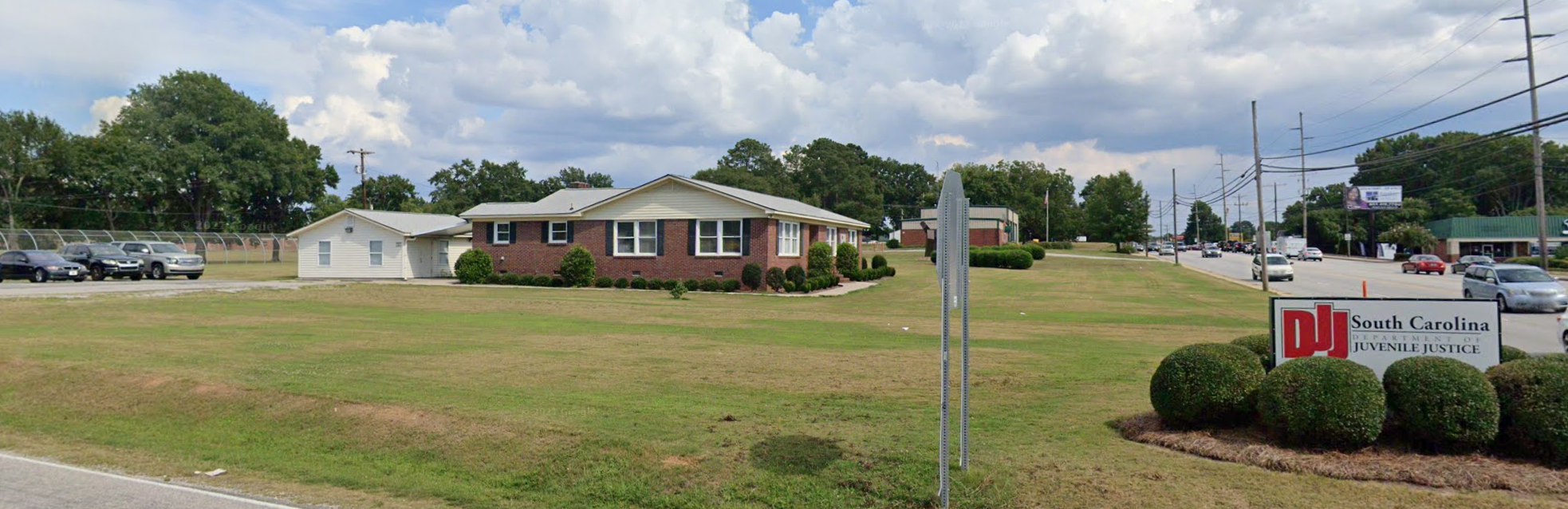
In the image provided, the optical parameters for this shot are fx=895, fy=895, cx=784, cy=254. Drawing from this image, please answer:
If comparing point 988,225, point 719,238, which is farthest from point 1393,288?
point 988,225

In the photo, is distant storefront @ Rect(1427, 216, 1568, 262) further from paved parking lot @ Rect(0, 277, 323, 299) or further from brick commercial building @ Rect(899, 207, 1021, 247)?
paved parking lot @ Rect(0, 277, 323, 299)

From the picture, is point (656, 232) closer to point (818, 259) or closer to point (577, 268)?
point (577, 268)

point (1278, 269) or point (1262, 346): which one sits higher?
point (1278, 269)

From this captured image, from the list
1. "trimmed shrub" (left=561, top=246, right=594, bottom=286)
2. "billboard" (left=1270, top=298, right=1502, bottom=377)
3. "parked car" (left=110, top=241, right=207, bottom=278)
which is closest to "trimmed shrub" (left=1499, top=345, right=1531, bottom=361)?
"billboard" (left=1270, top=298, right=1502, bottom=377)

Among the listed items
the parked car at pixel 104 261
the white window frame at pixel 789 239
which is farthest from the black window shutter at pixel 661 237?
the parked car at pixel 104 261

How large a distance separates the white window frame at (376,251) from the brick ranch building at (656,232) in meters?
5.78

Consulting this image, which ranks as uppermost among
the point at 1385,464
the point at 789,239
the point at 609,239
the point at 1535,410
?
the point at 609,239

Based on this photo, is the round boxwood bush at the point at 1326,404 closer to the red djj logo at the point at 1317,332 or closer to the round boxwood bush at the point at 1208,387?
the round boxwood bush at the point at 1208,387

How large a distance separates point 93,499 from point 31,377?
661 cm

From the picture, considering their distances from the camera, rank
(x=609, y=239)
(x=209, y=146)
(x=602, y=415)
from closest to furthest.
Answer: (x=602, y=415) → (x=609, y=239) → (x=209, y=146)

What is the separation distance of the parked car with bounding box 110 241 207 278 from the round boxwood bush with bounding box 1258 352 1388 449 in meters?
45.3

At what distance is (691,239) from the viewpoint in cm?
3697

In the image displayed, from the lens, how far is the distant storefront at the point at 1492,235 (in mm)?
85750

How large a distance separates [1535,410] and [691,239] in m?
31.8
